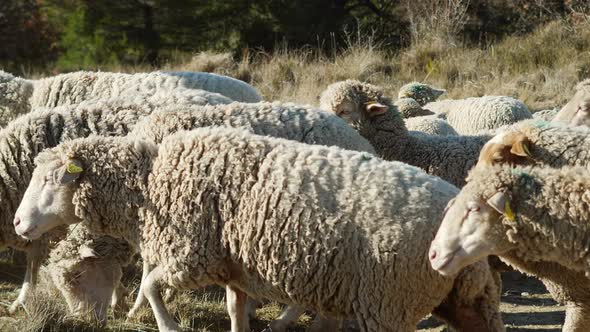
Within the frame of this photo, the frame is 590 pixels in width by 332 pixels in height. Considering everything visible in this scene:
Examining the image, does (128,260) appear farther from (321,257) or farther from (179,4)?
(179,4)

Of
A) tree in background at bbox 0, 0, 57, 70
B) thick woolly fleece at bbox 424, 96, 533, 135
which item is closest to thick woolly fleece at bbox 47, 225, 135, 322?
thick woolly fleece at bbox 424, 96, 533, 135

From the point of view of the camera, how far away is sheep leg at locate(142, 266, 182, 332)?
4.94 m

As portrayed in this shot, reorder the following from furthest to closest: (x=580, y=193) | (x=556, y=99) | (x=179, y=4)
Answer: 1. (x=179, y=4)
2. (x=556, y=99)
3. (x=580, y=193)

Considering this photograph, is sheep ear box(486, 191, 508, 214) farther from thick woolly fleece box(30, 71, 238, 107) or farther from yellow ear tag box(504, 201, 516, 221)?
thick woolly fleece box(30, 71, 238, 107)

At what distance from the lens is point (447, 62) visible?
44.1 ft

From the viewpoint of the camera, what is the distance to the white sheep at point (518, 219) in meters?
3.90

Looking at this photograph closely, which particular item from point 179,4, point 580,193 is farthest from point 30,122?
point 179,4

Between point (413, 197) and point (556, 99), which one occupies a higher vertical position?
point (413, 197)

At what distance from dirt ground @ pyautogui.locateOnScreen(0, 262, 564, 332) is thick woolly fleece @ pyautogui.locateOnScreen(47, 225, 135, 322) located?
9.3 inches

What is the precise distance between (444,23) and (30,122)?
9.64 metres

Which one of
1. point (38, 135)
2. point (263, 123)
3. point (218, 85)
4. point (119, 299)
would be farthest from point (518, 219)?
point (218, 85)

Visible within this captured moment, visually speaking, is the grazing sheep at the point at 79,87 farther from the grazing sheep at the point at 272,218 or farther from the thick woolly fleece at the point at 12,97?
the grazing sheep at the point at 272,218

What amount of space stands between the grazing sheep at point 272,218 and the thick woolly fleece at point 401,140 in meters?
1.80

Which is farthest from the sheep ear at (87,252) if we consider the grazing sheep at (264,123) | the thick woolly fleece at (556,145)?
the thick woolly fleece at (556,145)
